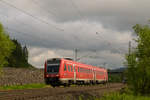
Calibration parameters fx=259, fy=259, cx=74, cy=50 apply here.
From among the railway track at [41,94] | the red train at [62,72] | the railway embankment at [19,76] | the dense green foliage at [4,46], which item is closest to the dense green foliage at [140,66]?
the railway track at [41,94]

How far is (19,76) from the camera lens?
114 ft

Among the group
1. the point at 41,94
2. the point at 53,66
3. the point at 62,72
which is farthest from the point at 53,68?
the point at 41,94

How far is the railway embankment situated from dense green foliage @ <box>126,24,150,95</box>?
53.6 ft

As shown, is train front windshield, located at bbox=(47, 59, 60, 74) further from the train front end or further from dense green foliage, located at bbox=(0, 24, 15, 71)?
dense green foliage, located at bbox=(0, 24, 15, 71)

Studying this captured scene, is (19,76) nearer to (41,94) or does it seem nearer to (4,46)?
(4,46)

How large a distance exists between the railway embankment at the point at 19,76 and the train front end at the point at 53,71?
6.29 metres

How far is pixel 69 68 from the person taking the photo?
29344mm

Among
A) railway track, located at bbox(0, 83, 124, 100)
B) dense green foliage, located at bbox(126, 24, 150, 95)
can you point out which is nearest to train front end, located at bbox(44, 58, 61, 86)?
railway track, located at bbox(0, 83, 124, 100)

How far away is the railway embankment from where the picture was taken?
32069 millimetres

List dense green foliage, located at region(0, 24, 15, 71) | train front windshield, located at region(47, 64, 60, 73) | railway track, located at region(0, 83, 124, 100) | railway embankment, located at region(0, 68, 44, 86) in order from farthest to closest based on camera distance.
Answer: dense green foliage, located at region(0, 24, 15, 71)
railway embankment, located at region(0, 68, 44, 86)
train front windshield, located at region(47, 64, 60, 73)
railway track, located at region(0, 83, 124, 100)

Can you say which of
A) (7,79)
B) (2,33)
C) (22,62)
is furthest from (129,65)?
(22,62)

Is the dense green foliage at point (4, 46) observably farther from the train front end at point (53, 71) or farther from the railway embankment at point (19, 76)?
the train front end at point (53, 71)

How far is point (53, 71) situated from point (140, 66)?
10.4 metres

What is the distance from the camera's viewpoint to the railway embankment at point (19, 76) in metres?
32.1
